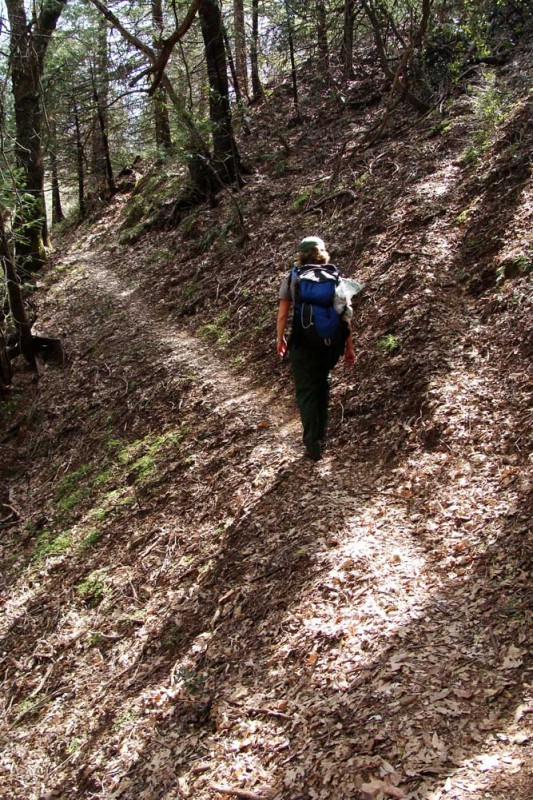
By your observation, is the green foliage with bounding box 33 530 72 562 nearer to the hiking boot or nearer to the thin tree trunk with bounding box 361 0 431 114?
the hiking boot

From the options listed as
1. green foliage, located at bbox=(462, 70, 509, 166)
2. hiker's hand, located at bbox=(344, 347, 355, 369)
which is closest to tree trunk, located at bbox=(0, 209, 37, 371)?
hiker's hand, located at bbox=(344, 347, 355, 369)

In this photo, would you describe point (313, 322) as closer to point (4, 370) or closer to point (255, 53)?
point (4, 370)

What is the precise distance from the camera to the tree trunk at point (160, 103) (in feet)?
37.0

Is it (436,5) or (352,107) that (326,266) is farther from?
(352,107)

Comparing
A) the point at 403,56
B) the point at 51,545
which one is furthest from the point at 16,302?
the point at 403,56

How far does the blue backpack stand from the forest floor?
4.54 feet

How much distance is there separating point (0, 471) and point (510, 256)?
8693 millimetres

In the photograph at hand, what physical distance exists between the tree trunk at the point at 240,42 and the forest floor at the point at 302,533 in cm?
656

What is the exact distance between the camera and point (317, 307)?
5566mm

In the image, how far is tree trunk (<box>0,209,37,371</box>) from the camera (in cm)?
1066

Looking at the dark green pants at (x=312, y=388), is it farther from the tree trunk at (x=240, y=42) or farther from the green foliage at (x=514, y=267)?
the tree trunk at (x=240, y=42)

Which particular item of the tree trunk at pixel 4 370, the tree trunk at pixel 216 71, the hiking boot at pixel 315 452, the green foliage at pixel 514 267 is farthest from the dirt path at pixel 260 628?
the tree trunk at pixel 216 71

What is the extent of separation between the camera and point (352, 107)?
648 inches

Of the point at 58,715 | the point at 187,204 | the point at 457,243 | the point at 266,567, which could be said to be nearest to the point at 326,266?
the point at 266,567
